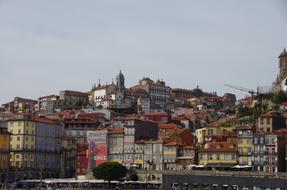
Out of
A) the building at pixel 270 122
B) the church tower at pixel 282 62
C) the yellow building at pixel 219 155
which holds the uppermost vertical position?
the church tower at pixel 282 62

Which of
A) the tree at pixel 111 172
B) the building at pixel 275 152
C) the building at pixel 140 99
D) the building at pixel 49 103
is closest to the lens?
the building at pixel 275 152

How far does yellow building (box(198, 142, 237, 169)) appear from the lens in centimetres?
5384

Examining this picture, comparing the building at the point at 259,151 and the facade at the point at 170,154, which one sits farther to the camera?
the facade at the point at 170,154

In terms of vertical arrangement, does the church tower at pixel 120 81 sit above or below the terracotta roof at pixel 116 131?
above

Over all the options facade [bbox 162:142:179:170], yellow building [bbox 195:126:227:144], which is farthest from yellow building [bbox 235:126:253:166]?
yellow building [bbox 195:126:227:144]

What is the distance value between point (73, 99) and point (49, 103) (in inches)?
140

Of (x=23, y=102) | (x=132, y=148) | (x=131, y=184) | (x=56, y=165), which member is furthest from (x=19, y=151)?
(x=23, y=102)

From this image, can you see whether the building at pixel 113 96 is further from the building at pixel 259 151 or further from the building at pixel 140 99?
the building at pixel 259 151

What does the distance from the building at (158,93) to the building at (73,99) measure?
7.70 m

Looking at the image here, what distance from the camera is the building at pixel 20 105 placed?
9335 cm

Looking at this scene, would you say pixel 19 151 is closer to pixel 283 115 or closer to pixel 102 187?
pixel 102 187

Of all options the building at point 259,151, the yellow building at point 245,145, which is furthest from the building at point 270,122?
the building at point 259,151

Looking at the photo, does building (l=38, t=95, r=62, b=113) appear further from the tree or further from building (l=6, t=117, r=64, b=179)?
the tree

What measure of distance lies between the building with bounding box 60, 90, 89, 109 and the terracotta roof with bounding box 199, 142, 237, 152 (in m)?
42.6
